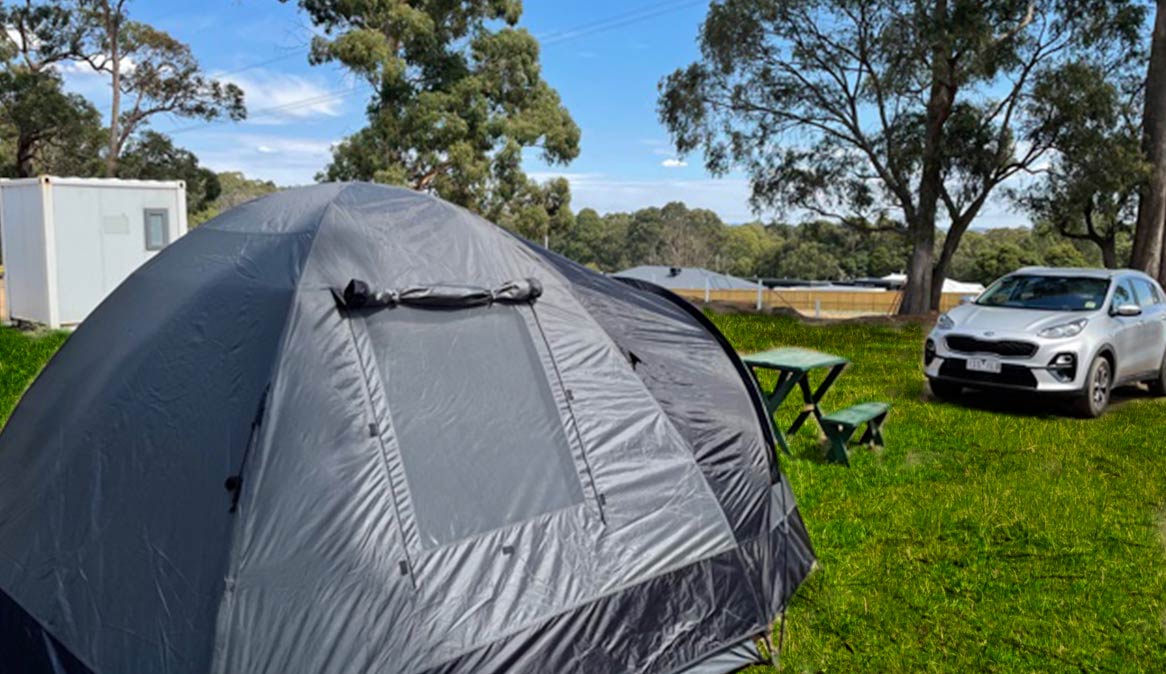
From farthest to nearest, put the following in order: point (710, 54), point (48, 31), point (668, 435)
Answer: point (48, 31), point (710, 54), point (668, 435)

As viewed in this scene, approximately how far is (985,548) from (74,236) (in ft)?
39.5

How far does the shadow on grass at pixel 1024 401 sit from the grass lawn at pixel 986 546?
0.16 metres

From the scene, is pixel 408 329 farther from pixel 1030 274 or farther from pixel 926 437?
pixel 1030 274

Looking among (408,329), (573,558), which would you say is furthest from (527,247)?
(573,558)

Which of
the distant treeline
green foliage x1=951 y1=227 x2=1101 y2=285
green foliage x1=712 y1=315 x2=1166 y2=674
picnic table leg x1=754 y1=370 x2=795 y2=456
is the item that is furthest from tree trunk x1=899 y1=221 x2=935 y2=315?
the distant treeline

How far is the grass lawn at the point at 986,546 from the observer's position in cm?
351

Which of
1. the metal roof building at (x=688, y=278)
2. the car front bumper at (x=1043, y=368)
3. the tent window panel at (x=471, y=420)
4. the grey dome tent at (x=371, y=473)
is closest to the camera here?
the grey dome tent at (x=371, y=473)

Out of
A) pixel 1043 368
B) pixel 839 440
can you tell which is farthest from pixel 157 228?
pixel 1043 368

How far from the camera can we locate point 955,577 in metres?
4.21

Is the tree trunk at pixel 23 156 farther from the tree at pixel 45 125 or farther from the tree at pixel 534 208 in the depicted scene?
the tree at pixel 534 208

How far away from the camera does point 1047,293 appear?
28.7ft

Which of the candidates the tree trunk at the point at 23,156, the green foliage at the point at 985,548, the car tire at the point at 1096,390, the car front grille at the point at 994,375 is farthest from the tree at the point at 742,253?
the green foliage at the point at 985,548

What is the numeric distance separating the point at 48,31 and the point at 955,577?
30.3m

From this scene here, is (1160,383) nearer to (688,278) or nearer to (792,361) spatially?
(792,361)
